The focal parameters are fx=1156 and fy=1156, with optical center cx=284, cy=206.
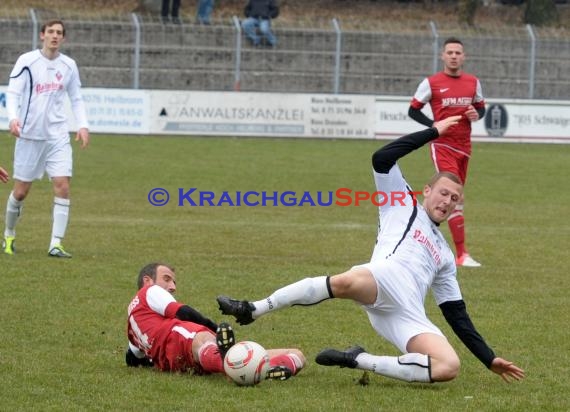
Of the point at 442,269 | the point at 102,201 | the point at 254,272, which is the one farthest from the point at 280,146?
the point at 442,269

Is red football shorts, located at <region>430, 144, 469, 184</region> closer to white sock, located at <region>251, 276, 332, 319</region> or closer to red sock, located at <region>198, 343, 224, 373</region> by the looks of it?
white sock, located at <region>251, 276, 332, 319</region>

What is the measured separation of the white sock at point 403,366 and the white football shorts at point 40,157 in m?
6.07

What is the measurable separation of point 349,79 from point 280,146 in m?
7.97

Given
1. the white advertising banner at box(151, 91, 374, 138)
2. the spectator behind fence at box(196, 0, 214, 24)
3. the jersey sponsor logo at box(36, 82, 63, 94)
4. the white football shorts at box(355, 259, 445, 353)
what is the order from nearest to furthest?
the white football shorts at box(355, 259, 445, 353) < the jersey sponsor logo at box(36, 82, 63, 94) < the white advertising banner at box(151, 91, 374, 138) < the spectator behind fence at box(196, 0, 214, 24)

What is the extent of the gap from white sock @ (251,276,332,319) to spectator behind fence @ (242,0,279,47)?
27.1 metres

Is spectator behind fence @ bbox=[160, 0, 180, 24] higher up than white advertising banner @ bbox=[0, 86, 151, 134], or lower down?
higher up

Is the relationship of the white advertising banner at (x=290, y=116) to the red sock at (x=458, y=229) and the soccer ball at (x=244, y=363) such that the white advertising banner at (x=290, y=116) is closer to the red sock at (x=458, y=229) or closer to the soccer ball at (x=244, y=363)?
the red sock at (x=458, y=229)

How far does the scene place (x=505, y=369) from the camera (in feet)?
22.7

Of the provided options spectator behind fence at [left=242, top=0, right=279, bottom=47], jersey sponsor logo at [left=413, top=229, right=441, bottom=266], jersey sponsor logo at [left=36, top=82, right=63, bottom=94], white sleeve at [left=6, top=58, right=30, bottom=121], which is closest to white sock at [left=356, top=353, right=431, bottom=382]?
jersey sponsor logo at [left=413, top=229, right=441, bottom=266]

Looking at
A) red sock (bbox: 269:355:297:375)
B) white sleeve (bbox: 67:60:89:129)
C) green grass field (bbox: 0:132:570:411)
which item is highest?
white sleeve (bbox: 67:60:89:129)

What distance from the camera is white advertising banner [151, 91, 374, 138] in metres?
29.4

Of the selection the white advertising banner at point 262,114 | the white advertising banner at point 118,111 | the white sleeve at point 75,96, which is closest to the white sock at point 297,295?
the white sleeve at point 75,96

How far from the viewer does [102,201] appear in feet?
58.5

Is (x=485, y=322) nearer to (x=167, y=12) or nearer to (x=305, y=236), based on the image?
(x=305, y=236)
